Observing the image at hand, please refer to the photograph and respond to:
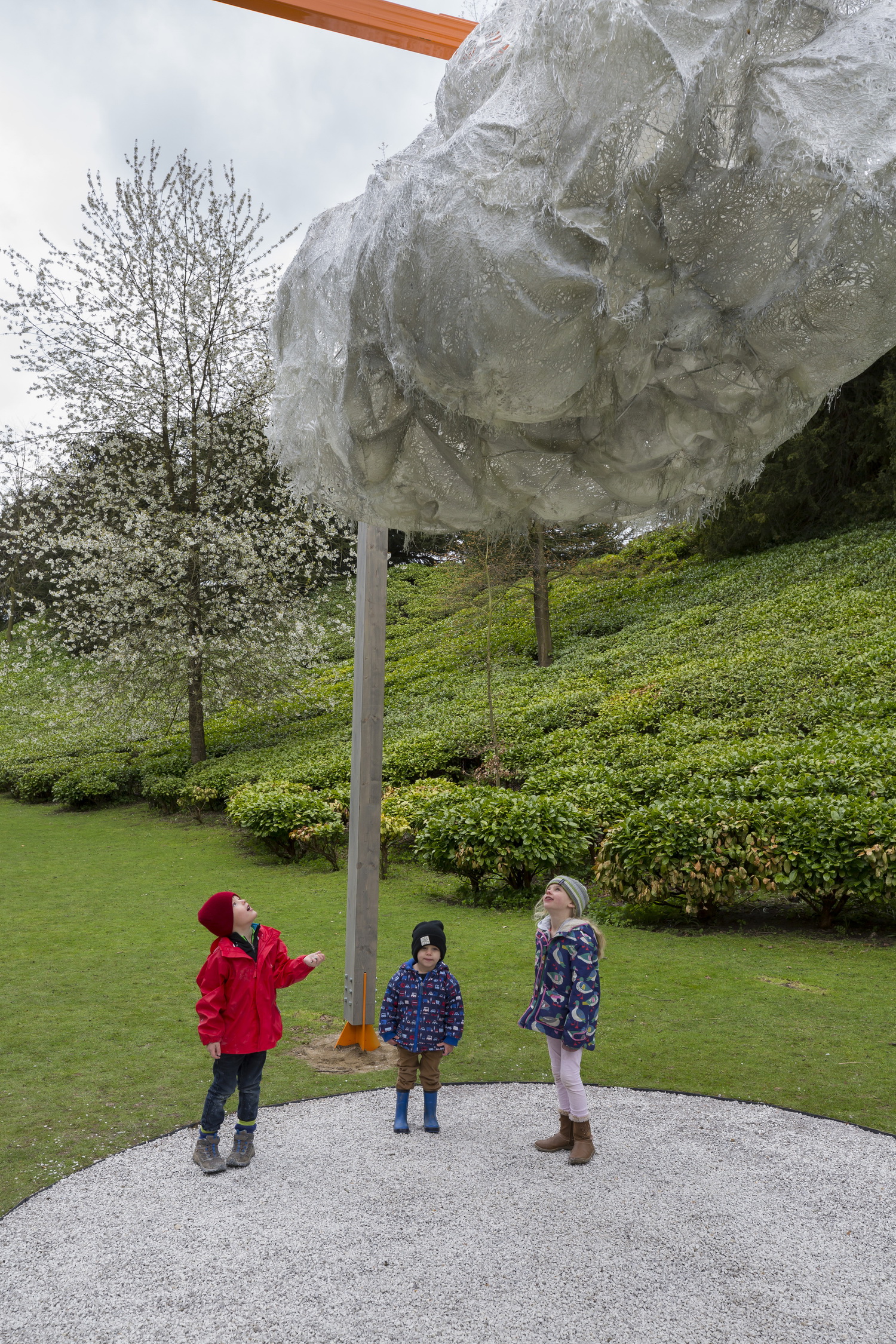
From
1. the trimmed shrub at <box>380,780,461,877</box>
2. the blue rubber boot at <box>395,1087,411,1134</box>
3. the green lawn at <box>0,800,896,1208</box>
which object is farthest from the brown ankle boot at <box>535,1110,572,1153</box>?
the trimmed shrub at <box>380,780,461,877</box>

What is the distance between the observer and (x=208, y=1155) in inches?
145

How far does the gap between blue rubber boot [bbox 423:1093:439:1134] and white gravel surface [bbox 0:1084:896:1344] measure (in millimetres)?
57

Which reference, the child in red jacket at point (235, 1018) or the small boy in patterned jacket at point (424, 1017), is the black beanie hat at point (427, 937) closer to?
the small boy in patterned jacket at point (424, 1017)

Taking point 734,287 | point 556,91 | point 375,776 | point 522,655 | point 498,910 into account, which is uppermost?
point 522,655

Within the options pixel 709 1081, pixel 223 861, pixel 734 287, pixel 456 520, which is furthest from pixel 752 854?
pixel 223 861

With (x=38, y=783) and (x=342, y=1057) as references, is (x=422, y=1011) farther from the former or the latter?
(x=38, y=783)

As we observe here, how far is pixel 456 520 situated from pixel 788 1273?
8.71 feet

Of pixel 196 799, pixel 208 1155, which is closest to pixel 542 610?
pixel 196 799

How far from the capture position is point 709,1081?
4.51m

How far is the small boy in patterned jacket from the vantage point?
3.97 m

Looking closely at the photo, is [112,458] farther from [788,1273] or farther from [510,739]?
[788,1273]

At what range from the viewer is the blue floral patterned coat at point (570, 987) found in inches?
148

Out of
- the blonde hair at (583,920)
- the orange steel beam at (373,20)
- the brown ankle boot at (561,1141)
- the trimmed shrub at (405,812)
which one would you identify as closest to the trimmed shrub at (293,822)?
the trimmed shrub at (405,812)

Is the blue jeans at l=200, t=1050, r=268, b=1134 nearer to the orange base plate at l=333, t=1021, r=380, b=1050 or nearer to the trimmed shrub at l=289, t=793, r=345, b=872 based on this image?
the orange base plate at l=333, t=1021, r=380, b=1050
